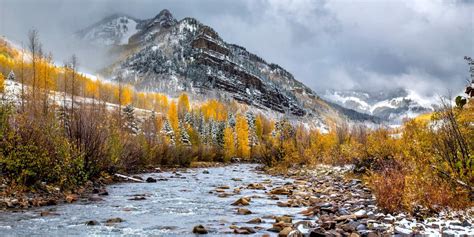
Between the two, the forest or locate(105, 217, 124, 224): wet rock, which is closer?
the forest

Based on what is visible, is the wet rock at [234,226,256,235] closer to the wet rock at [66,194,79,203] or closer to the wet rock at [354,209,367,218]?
the wet rock at [354,209,367,218]

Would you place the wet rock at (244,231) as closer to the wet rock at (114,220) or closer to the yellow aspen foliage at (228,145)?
the wet rock at (114,220)

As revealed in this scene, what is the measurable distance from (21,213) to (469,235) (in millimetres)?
13997

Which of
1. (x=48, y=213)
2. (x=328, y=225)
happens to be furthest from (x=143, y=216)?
(x=328, y=225)

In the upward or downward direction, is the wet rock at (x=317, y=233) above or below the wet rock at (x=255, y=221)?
above

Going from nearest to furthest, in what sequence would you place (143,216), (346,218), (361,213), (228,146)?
(346,218) < (361,213) < (143,216) < (228,146)

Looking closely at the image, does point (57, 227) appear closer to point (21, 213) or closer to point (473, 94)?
point (21, 213)

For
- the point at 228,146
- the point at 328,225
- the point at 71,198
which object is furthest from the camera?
the point at 228,146

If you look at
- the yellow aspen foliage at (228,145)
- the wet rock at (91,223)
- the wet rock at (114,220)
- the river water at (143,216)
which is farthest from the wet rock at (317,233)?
the yellow aspen foliage at (228,145)

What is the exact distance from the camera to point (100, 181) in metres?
24.7

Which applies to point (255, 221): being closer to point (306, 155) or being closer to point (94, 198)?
point (94, 198)

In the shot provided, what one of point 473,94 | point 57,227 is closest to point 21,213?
point 57,227

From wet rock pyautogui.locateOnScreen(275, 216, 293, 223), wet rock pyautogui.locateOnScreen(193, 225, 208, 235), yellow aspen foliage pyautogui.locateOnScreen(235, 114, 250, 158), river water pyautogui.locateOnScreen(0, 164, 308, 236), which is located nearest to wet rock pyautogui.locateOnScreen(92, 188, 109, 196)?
river water pyautogui.locateOnScreen(0, 164, 308, 236)

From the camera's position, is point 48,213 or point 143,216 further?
point 143,216
